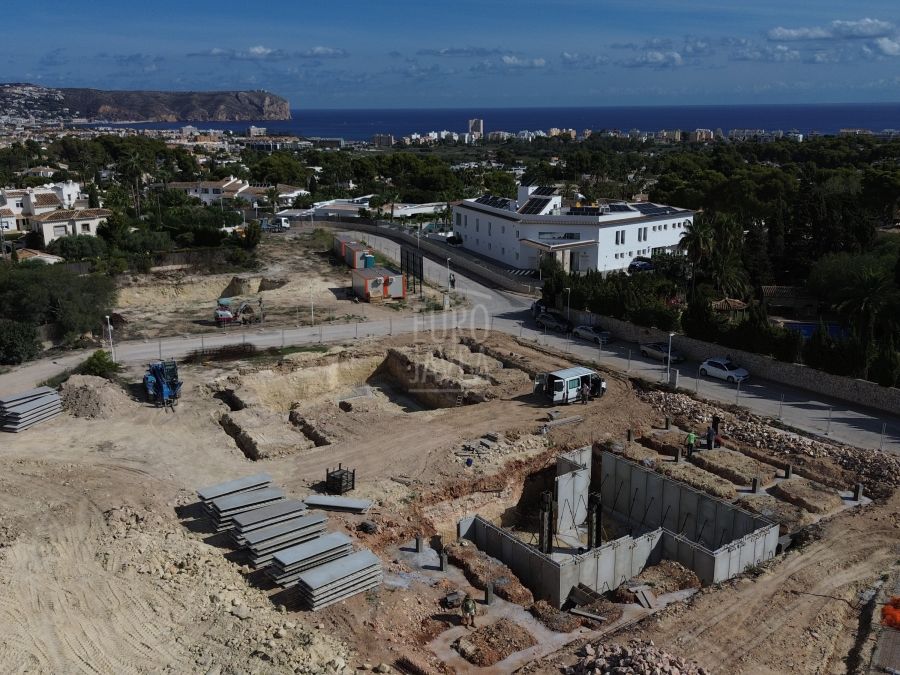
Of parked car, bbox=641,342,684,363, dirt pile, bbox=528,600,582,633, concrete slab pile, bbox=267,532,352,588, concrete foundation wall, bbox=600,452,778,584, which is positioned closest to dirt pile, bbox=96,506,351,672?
concrete slab pile, bbox=267,532,352,588

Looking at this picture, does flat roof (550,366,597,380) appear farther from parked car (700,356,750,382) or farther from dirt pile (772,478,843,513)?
dirt pile (772,478,843,513)

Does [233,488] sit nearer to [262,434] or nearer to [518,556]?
[262,434]

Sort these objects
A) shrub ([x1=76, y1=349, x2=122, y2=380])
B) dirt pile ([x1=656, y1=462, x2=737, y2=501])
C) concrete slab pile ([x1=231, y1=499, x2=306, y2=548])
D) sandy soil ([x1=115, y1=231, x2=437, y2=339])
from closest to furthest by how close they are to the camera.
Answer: concrete slab pile ([x1=231, y1=499, x2=306, y2=548]) < dirt pile ([x1=656, y1=462, x2=737, y2=501]) < shrub ([x1=76, y1=349, x2=122, y2=380]) < sandy soil ([x1=115, y1=231, x2=437, y2=339])

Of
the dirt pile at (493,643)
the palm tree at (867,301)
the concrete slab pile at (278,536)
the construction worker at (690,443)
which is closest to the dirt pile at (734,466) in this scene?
the construction worker at (690,443)

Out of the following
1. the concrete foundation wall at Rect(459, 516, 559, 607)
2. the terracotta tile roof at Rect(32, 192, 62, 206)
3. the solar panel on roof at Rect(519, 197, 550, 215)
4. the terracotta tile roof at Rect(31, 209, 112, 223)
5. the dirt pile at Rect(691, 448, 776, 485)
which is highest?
the solar panel on roof at Rect(519, 197, 550, 215)

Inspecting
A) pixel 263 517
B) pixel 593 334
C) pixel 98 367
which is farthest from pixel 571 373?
pixel 98 367

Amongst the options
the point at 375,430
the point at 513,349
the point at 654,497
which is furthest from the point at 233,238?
the point at 654,497
